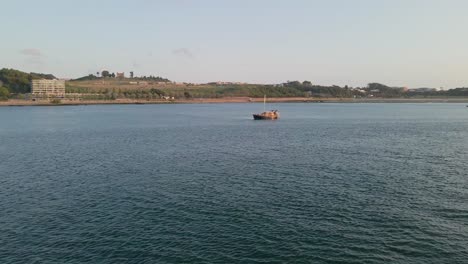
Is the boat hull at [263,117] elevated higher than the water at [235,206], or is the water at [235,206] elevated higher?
the boat hull at [263,117]

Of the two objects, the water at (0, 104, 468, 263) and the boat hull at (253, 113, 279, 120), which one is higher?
the boat hull at (253, 113, 279, 120)

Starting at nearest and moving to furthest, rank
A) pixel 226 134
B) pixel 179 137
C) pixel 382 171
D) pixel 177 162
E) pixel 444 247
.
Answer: pixel 444 247
pixel 382 171
pixel 177 162
pixel 179 137
pixel 226 134

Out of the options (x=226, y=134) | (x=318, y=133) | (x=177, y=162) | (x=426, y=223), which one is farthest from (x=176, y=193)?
(x=318, y=133)

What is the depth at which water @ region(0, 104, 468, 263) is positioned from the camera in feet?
78.7

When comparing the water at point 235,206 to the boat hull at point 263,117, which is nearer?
the water at point 235,206

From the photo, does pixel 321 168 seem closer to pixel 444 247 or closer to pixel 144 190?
pixel 144 190

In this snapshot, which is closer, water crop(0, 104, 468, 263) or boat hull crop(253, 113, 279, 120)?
water crop(0, 104, 468, 263)

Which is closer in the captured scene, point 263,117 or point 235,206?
point 235,206

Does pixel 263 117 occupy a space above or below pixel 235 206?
above

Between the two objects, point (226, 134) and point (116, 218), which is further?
point (226, 134)

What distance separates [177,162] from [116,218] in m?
22.3

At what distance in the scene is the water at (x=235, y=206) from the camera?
24000mm

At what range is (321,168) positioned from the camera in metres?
46.4

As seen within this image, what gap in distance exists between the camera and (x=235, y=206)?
32.0 m
